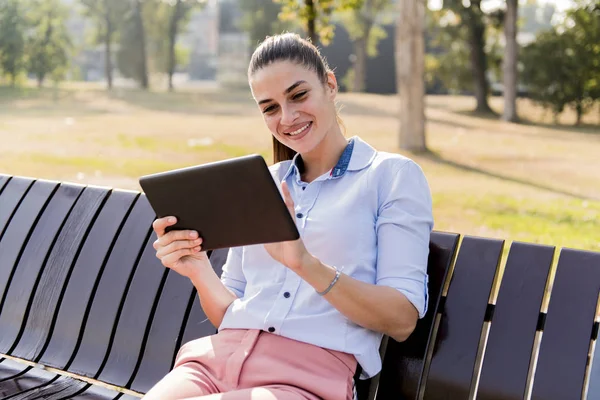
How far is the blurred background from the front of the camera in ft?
35.3

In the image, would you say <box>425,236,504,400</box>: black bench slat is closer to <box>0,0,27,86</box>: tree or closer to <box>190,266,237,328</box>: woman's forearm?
<box>190,266,237,328</box>: woman's forearm

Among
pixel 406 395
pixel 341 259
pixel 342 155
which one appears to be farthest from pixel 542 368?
pixel 342 155

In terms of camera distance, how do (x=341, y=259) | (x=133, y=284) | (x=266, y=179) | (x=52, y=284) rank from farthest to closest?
(x=52, y=284) < (x=133, y=284) < (x=341, y=259) < (x=266, y=179)

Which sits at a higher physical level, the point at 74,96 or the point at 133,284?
the point at 133,284

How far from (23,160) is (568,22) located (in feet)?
57.7

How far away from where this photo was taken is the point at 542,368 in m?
2.46

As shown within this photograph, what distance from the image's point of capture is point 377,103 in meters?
27.7

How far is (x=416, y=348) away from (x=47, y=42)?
36.1 m

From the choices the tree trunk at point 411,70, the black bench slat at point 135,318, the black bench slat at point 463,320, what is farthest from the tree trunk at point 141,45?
the black bench slat at point 463,320

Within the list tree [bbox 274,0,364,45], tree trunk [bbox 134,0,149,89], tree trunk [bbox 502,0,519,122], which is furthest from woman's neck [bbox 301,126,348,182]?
tree trunk [bbox 134,0,149,89]

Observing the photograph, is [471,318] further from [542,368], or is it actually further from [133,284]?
[133,284]

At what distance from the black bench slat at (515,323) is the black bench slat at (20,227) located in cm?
230

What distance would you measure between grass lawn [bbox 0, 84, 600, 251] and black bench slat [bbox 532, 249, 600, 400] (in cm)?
506

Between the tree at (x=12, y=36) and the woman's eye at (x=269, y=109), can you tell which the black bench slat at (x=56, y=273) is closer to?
the woman's eye at (x=269, y=109)
